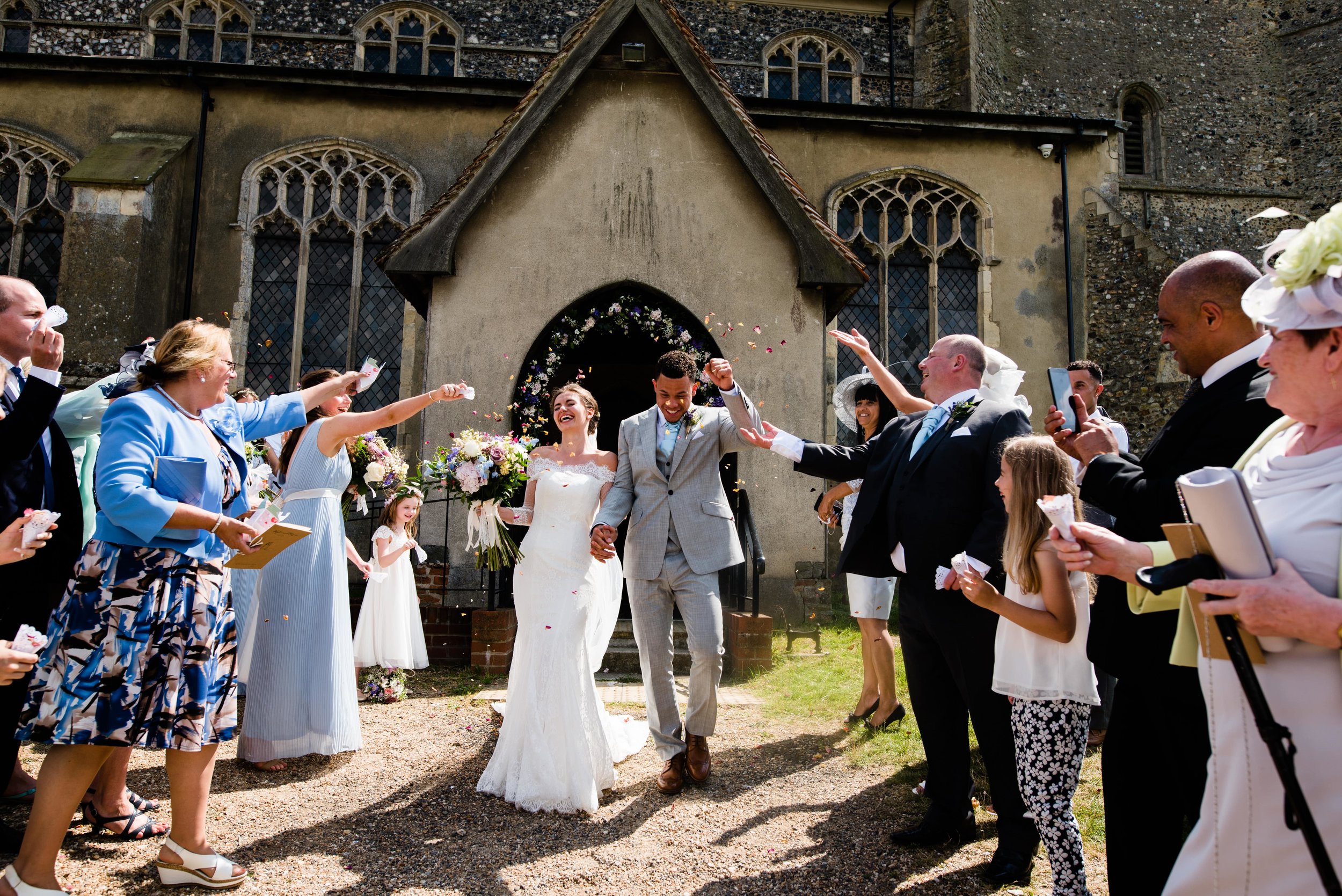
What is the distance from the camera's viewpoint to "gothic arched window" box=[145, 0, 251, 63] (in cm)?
1636

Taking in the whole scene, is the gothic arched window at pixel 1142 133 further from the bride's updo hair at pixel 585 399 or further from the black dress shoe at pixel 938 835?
the black dress shoe at pixel 938 835

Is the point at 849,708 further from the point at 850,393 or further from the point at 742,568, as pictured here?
the point at 742,568

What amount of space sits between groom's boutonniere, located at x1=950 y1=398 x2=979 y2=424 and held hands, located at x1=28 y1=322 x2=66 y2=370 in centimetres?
382

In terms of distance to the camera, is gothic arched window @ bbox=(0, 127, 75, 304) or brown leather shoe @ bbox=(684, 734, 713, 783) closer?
brown leather shoe @ bbox=(684, 734, 713, 783)

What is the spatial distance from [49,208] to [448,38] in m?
8.15

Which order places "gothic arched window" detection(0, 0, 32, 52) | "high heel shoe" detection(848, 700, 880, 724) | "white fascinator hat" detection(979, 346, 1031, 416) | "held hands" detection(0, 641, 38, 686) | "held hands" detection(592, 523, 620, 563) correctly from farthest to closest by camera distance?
"gothic arched window" detection(0, 0, 32, 52) → "high heel shoe" detection(848, 700, 880, 724) → "held hands" detection(592, 523, 620, 563) → "white fascinator hat" detection(979, 346, 1031, 416) → "held hands" detection(0, 641, 38, 686)

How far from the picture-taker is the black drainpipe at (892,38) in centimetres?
1764

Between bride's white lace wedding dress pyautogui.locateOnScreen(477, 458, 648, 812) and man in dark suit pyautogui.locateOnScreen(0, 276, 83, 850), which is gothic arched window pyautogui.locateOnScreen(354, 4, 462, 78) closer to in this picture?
bride's white lace wedding dress pyautogui.locateOnScreen(477, 458, 648, 812)

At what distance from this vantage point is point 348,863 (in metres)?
3.54

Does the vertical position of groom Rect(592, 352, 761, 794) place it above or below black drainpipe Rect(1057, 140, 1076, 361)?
below

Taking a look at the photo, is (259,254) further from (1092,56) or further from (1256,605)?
(1092,56)

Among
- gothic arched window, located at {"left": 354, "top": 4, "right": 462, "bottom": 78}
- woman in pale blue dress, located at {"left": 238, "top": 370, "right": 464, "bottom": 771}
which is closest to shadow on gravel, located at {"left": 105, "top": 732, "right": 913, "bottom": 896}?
woman in pale blue dress, located at {"left": 238, "top": 370, "right": 464, "bottom": 771}

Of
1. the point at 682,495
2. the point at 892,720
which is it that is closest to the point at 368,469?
the point at 682,495

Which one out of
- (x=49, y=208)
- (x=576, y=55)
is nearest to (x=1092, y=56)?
(x=576, y=55)
